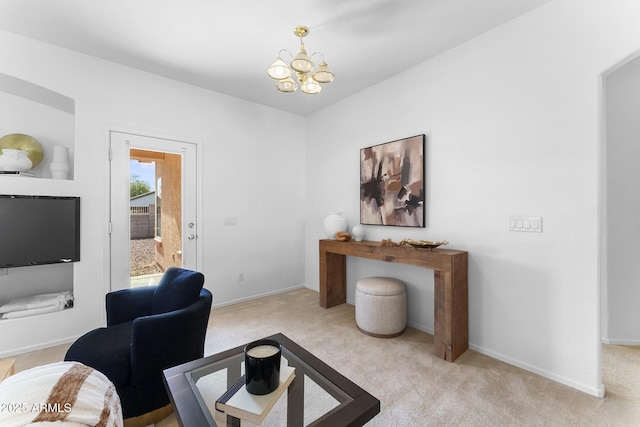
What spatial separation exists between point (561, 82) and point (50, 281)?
4.91 metres

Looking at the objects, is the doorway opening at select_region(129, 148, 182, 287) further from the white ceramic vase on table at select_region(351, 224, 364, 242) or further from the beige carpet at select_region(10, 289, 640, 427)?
the white ceramic vase on table at select_region(351, 224, 364, 242)

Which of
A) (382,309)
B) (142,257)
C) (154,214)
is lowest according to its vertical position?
(382,309)

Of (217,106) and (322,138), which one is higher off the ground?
(217,106)

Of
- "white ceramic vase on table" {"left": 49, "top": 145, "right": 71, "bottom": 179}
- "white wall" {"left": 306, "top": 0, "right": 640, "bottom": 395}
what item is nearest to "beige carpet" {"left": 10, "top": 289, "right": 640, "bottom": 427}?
"white wall" {"left": 306, "top": 0, "right": 640, "bottom": 395}

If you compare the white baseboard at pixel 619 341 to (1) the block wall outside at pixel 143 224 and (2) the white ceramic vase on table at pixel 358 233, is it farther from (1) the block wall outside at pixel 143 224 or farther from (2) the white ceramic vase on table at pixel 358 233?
(1) the block wall outside at pixel 143 224

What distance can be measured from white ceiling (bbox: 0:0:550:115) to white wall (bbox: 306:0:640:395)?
8.7 inches

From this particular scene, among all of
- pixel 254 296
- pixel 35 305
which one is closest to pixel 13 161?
pixel 35 305

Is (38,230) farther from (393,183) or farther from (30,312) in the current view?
(393,183)

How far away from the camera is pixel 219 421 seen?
1058 millimetres

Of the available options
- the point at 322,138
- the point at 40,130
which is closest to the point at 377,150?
the point at 322,138

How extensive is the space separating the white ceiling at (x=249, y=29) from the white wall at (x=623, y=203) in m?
1.22

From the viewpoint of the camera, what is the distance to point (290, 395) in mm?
1271

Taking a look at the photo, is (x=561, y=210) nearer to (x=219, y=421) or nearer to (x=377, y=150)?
(x=377, y=150)

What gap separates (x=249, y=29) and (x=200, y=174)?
5.78ft
